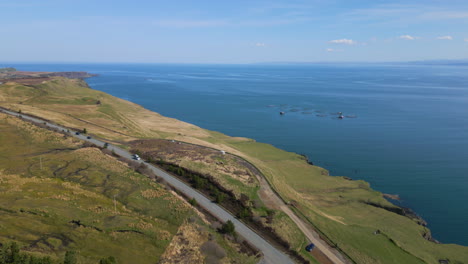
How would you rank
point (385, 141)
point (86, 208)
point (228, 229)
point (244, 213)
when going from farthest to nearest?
1. point (385, 141)
2. point (244, 213)
3. point (86, 208)
4. point (228, 229)

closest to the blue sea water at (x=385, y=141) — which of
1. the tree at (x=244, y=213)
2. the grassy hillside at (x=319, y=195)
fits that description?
the grassy hillside at (x=319, y=195)

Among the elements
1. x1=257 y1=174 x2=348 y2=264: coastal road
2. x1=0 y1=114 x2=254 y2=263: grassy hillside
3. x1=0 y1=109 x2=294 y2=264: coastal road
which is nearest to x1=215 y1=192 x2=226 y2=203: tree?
x1=0 y1=109 x2=294 y2=264: coastal road

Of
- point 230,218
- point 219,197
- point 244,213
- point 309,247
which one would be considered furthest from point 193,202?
point 309,247

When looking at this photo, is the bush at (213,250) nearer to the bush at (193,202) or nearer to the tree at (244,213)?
the tree at (244,213)

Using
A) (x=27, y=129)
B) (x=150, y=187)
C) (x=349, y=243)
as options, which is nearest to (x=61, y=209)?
(x=150, y=187)

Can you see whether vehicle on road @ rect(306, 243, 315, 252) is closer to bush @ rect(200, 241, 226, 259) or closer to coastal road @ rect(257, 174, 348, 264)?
coastal road @ rect(257, 174, 348, 264)

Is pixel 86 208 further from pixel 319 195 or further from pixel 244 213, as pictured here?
pixel 319 195

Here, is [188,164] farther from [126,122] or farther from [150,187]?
[126,122]
